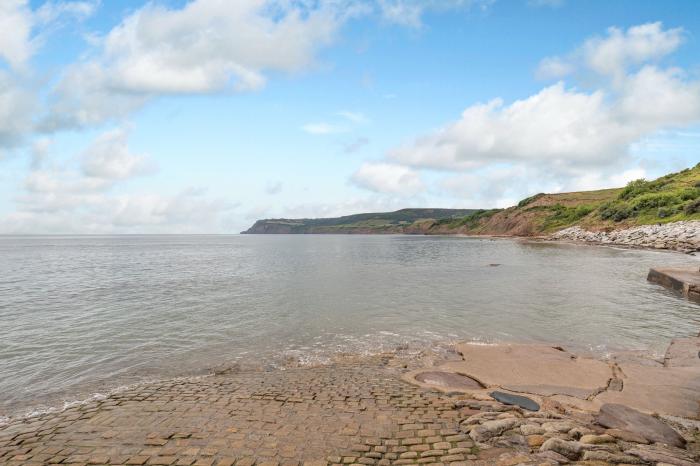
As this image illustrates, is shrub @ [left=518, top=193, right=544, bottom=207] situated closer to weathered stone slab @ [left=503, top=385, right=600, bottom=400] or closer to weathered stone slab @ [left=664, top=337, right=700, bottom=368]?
weathered stone slab @ [left=664, top=337, right=700, bottom=368]

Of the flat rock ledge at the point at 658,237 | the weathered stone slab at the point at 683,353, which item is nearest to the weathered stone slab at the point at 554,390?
the weathered stone slab at the point at 683,353

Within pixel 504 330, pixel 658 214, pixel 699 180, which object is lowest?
pixel 504 330

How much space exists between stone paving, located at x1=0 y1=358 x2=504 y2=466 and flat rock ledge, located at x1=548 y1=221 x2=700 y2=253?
66504 mm

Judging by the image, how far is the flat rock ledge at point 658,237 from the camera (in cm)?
5874

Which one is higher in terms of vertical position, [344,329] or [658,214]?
[658,214]

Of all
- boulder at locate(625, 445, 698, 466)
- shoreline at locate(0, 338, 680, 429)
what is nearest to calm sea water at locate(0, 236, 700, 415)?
shoreline at locate(0, 338, 680, 429)

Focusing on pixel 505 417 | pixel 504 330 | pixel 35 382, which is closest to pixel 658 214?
pixel 504 330

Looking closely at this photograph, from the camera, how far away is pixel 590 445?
7582 mm

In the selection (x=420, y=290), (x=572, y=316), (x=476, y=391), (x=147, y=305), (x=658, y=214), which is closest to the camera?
(x=476, y=391)

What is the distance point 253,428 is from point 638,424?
932 centimetres

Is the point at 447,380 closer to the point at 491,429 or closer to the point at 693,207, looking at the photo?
the point at 491,429

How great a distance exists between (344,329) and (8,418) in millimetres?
14002

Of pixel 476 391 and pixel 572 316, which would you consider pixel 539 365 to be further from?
A: pixel 572 316

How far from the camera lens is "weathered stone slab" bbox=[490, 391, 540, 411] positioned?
10.5 metres
